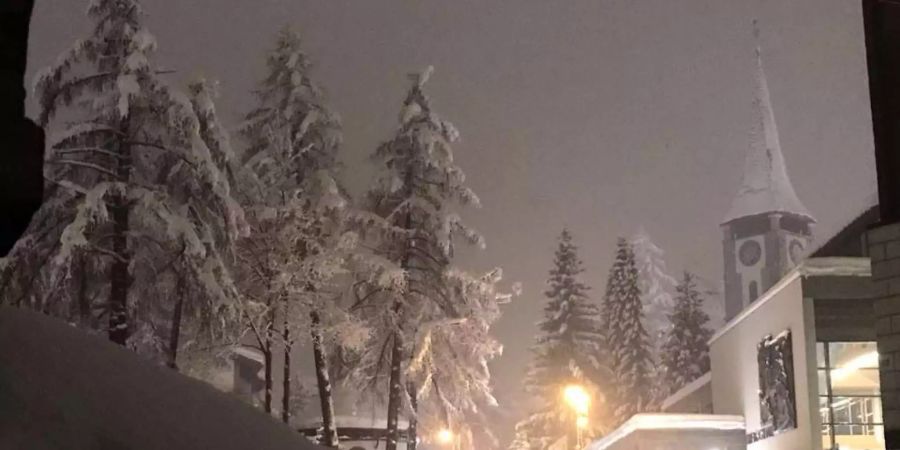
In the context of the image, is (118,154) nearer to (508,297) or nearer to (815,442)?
(508,297)

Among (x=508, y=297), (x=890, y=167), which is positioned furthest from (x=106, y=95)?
(x=890, y=167)

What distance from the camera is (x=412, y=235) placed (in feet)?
103

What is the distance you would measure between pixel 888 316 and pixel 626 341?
5172 cm

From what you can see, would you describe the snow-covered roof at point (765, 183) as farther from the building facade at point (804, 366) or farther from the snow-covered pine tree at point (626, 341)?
the building facade at point (804, 366)

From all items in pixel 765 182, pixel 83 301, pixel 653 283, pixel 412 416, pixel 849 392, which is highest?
pixel 765 182

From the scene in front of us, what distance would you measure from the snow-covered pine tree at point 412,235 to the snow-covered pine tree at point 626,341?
28.7 metres

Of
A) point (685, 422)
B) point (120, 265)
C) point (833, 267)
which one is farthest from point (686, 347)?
point (120, 265)

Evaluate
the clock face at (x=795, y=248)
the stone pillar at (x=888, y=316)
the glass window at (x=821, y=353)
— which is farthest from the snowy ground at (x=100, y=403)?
the clock face at (x=795, y=248)

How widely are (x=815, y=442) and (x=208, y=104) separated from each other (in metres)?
16.9

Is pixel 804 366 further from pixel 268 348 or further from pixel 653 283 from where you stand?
pixel 653 283

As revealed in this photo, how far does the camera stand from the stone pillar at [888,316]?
10.4 m

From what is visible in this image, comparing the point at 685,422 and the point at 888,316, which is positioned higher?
the point at 685,422

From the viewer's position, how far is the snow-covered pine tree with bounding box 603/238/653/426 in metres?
59.2

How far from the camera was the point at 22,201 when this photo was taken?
5.23 m
